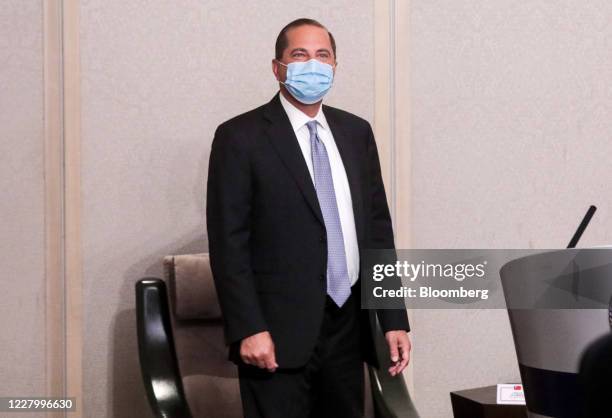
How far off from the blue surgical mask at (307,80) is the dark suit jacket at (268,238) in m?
0.12

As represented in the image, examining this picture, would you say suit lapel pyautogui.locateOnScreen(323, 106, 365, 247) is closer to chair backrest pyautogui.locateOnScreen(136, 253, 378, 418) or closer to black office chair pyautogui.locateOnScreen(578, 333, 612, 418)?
chair backrest pyautogui.locateOnScreen(136, 253, 378, 418)

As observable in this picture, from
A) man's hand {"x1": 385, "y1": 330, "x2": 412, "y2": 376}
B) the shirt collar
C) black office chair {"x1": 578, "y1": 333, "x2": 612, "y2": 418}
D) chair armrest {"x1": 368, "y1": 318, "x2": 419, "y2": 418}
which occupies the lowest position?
chair armrest {"x1": 368, "y1": 318, "x2": 419, "y2": 418}

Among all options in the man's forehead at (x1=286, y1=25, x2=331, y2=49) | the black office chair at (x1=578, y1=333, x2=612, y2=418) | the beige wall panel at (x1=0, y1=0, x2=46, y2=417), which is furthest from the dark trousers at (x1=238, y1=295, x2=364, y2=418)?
the black office chair at (x1=578, y1=333, x2=612, y2=418)

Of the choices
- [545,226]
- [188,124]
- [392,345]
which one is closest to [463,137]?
[545,226]

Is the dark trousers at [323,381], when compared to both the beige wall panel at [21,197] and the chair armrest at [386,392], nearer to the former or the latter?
the chair armrest at [386,392]

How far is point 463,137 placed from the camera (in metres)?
3.20

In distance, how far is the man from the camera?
206 cm

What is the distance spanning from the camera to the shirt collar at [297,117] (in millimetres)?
2236

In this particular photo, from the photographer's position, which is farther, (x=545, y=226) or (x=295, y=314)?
(x=545, y=226)

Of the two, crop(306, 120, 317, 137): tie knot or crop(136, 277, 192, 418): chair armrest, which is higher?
crop(306, 120, 317, 137): tie knot

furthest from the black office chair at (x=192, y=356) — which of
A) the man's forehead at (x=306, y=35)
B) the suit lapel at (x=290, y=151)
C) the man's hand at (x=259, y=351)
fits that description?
the man's forehead at (x=306, y=35)

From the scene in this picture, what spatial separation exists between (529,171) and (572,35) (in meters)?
0.55

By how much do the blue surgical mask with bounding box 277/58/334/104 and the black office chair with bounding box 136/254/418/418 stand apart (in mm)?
580

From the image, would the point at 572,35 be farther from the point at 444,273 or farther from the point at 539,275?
the point at 539,275
